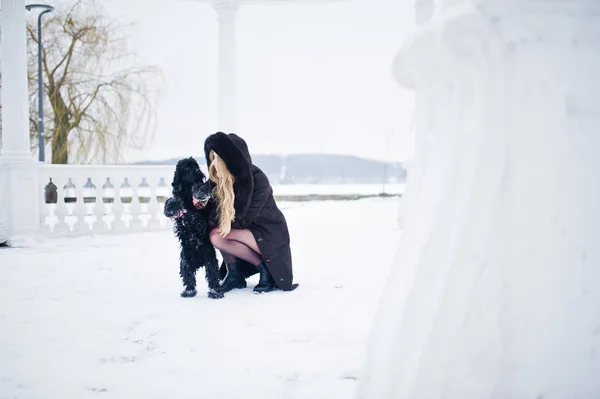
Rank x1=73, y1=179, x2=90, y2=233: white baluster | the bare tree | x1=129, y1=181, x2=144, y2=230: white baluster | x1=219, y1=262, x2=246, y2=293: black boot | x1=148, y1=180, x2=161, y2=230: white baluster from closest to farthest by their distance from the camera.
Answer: x1=219, y1=262, x2=246, y2=293: black boot → x1=73, y1=179, x2=90, y2=233: white baluster → x1=129, y1=181, x2=144, y2=230: white baluster → x1=148, y1=180, x2=161, y2=230: white baluster → the bare tree

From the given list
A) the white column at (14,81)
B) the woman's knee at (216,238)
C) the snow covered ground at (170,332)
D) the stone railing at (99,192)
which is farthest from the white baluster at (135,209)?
the woman's knee at (216,238)

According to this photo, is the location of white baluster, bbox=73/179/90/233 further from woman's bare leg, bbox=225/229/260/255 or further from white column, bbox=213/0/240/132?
woman's bare leg, bbox=225/229/260/255

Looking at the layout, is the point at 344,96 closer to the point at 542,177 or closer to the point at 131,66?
the point at 131,66

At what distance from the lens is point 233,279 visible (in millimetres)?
3418

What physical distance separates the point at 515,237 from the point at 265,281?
7.83 ft

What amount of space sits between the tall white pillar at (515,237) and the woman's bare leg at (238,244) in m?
2.22

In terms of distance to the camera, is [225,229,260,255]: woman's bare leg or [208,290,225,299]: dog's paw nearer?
[208,290,225,299]: dog's paw

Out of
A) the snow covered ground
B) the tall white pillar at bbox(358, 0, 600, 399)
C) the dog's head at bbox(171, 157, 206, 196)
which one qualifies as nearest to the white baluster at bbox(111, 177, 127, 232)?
the snow covered ground

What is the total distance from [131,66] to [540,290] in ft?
38.1

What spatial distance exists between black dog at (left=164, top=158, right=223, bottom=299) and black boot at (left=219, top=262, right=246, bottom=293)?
24 cm

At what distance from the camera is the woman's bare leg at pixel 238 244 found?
10.6ft

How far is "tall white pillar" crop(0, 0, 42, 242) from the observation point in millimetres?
5668

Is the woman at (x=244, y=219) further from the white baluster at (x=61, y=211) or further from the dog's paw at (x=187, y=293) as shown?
the white baluster at (x=61, y=211)

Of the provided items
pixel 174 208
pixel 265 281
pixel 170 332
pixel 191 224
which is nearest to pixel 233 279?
pixel 265 281
